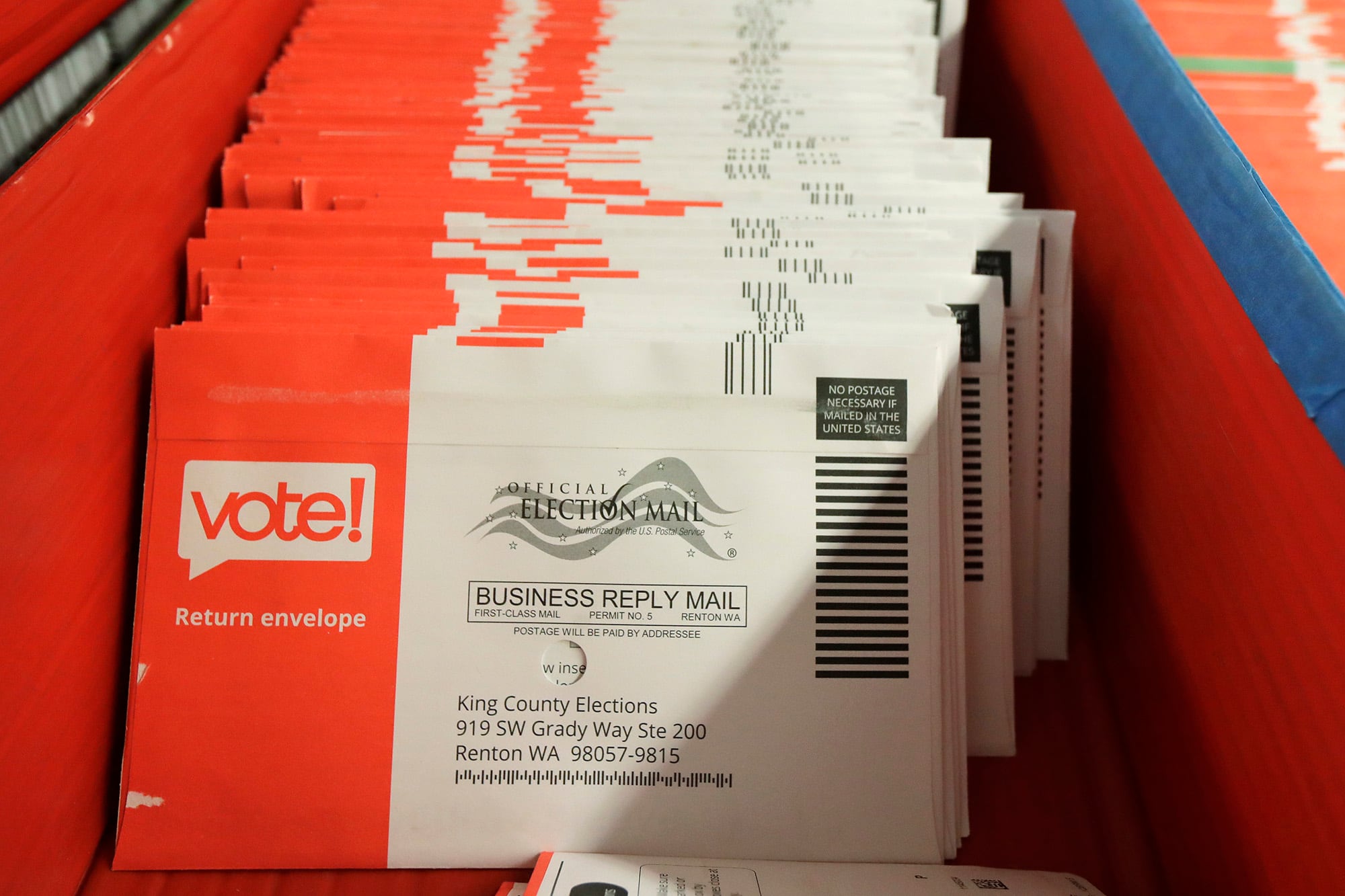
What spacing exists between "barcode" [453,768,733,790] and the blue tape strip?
18.0 inches

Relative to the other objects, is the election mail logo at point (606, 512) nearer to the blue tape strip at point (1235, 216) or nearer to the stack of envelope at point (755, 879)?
the stack of envelope at point (755, 879)

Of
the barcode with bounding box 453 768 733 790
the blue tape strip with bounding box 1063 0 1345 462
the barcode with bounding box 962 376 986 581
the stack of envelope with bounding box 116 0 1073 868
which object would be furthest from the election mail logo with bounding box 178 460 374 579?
the blue tape strip with bounding box 1063 0 1345 462

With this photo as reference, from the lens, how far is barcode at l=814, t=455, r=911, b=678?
717 mm

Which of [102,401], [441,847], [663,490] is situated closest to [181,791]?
[441,847]

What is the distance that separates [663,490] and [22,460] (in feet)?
1.44

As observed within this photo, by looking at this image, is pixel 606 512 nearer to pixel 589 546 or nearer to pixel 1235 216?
pixel 589 546

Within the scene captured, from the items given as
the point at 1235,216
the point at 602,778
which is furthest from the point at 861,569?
the point at 1235,216

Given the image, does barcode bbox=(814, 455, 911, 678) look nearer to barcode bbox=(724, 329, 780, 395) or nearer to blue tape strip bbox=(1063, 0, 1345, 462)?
barcode bbox=(724, 329, 780, 395)

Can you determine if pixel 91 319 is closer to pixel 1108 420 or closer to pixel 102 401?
pixel 102 401

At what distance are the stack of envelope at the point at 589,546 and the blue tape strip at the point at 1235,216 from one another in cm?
15

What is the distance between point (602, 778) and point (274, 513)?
320 mm

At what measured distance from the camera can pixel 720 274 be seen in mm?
815

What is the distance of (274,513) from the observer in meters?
0.73

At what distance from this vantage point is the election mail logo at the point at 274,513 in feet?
2.38
